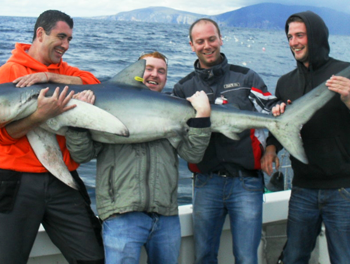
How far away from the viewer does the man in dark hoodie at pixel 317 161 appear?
10.8 ft

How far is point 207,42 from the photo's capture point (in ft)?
12.3

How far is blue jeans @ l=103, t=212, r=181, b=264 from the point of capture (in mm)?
2959

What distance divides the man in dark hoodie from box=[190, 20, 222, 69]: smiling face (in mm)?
742

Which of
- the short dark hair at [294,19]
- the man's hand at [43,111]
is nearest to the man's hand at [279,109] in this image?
the short dark hair at [294,19]

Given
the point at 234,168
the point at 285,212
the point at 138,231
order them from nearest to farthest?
the point at 138,231 < the point at 234,168 < the point at 285,212

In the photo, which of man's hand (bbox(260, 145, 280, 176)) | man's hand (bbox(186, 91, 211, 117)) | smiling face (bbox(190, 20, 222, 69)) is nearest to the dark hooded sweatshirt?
man's hand (bbox(260, 145, 280, 176))

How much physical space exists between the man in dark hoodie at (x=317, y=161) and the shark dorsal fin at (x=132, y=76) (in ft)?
4.14

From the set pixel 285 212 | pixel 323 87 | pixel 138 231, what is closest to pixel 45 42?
pixel 138 231

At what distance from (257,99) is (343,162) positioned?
0.99 metres

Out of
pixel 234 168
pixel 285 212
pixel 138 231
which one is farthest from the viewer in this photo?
Result: pixel 285 212

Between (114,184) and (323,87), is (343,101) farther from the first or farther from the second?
(114,184)

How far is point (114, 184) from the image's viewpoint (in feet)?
10.1

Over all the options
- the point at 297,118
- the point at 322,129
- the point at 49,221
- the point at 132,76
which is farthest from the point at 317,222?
the point at 49,221

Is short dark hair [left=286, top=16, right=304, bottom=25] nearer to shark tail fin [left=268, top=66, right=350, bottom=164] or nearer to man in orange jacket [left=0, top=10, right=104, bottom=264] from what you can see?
shark tail fin [left=268, top=66, right=350, bottom=164]
